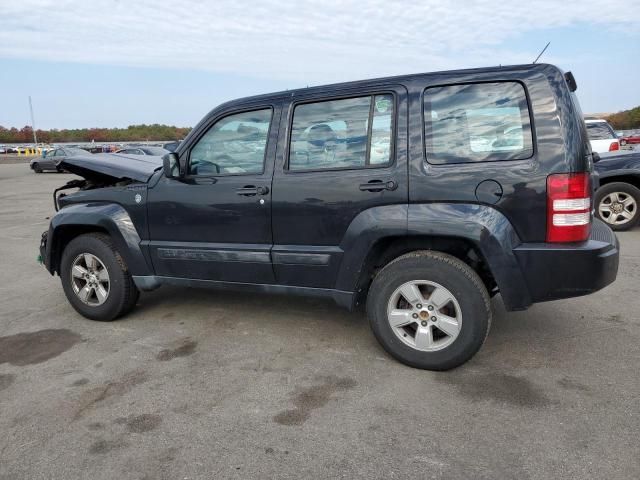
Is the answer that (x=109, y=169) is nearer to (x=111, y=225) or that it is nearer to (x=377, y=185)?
(x=111, y=225)

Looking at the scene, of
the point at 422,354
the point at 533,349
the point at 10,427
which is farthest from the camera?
the point at 533,349

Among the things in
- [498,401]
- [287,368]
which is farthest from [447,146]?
[287,368]

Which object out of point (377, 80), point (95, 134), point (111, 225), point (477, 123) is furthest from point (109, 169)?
point (95, 134)

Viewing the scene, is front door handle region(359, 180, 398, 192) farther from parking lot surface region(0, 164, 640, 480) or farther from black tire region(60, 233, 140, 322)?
black tire region(60, 233, 140, 322)

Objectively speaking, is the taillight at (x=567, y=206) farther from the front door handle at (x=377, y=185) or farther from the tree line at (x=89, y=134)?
the tree line at (x=89, y=134)

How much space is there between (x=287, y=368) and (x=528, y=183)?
1.97 m

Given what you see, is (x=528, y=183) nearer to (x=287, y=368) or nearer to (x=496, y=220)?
(x=496, y=220)

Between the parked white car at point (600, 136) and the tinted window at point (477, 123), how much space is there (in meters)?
9.53

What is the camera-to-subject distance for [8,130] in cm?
8438

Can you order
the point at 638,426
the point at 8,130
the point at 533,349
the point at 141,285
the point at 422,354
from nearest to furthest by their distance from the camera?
the point at 638,426 < the point at 422,354 < the point at 533,349 < the point at 141,285 < the point at 8,130

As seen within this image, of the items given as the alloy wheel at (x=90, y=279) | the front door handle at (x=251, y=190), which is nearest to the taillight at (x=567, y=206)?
the front door handle at (x=251, y=190)

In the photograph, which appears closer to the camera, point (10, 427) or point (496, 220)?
point (10, 427)

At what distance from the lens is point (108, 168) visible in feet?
14.4

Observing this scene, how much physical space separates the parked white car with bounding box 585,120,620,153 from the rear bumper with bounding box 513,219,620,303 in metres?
9.51
